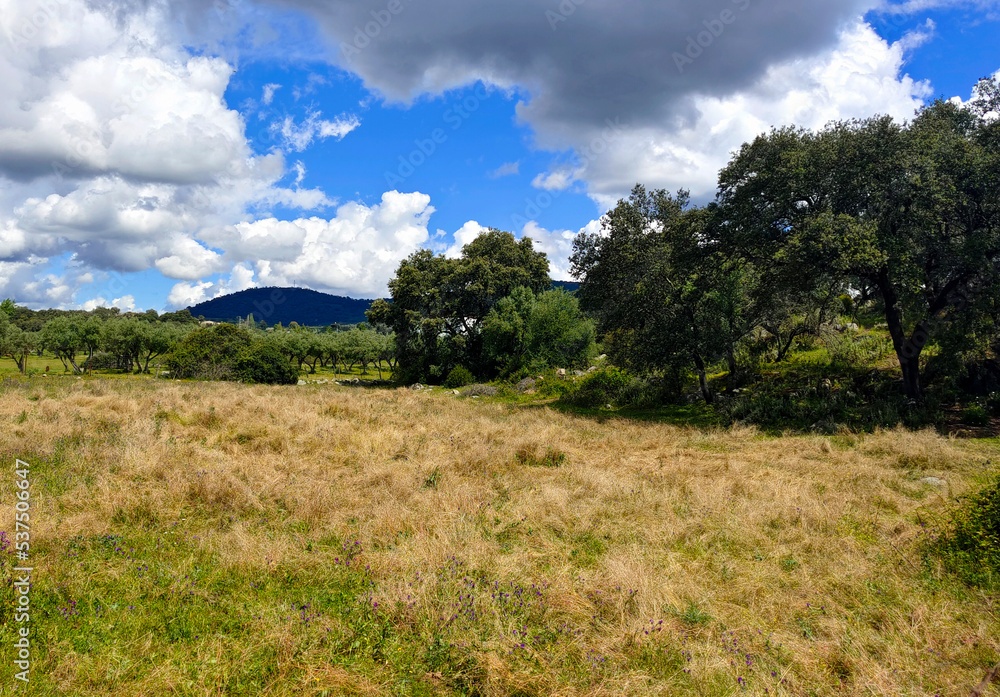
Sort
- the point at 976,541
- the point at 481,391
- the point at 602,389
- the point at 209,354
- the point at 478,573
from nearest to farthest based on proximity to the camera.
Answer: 1. the point at 478,573
2. the point at 976,541
3. the point at 602,389
4. the point at 481,391
5. the point at 209,354

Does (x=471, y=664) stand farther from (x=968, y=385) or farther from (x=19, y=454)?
(x=968, y=385)

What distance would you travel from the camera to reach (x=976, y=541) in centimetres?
711

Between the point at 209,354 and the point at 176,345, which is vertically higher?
the point at 176,345

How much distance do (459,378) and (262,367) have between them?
669 inches

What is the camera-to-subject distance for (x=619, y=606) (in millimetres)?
5691

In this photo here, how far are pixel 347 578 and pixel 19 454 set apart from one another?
9.52m

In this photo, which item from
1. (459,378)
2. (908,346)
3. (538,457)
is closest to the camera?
(538,457)

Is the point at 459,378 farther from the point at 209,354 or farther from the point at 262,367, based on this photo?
the point at 209,354

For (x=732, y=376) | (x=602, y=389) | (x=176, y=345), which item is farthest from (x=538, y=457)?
(x=176, y=345)

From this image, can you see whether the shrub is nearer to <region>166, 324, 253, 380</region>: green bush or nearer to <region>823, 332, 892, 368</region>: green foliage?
<region>166, 324, 253, 380</region>: green bush

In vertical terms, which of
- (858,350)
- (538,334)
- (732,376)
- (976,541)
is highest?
(538,334)

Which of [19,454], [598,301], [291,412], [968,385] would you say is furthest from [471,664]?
[968,385]

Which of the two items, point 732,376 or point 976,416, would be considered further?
point 732,376

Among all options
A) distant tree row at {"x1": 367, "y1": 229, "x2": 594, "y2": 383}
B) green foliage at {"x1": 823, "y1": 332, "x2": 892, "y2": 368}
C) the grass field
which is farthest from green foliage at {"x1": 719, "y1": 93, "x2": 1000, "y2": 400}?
distant tree row at {"x1": 367, "y1": 229, "x2": 594, "y2": 383}
